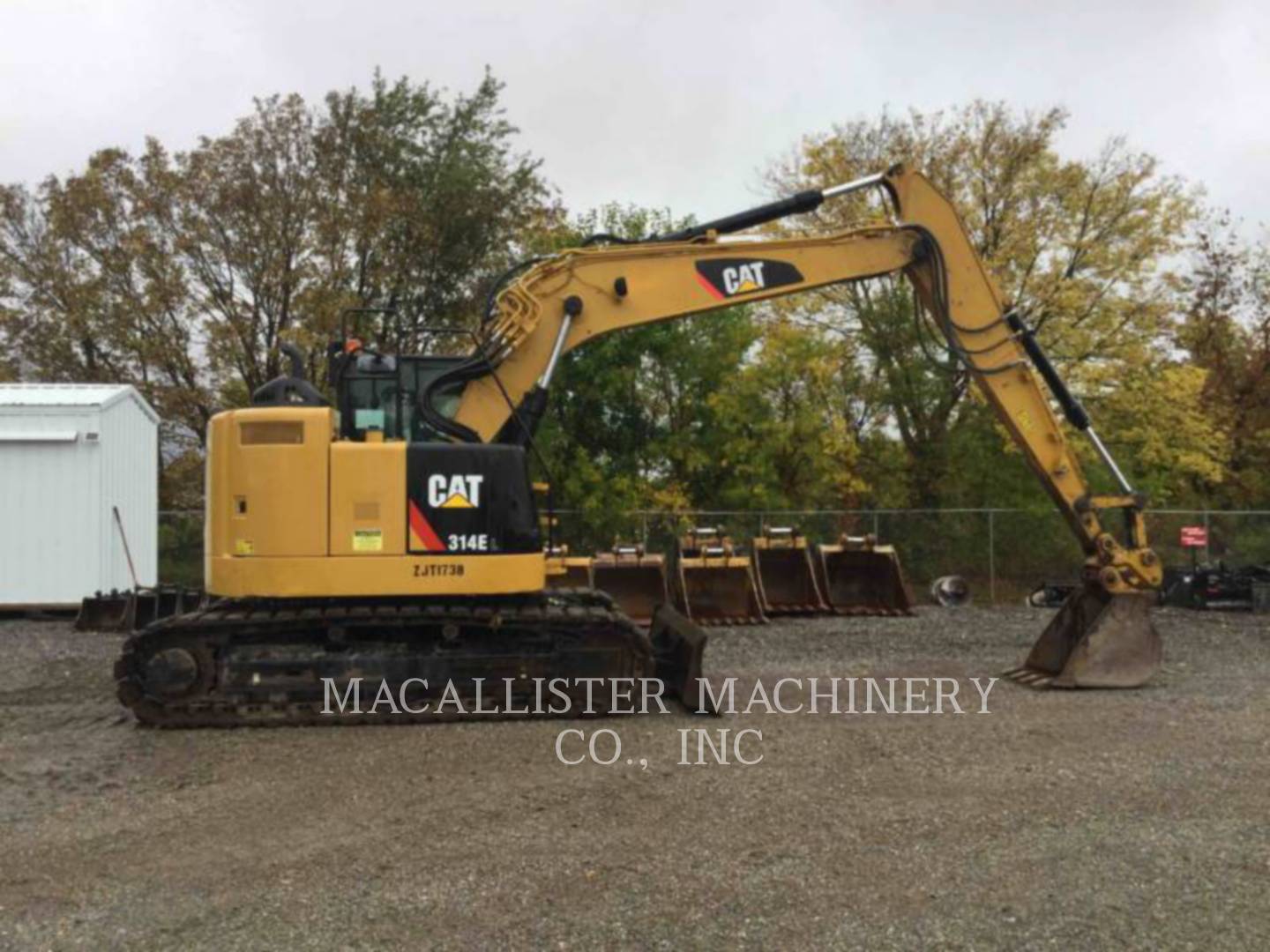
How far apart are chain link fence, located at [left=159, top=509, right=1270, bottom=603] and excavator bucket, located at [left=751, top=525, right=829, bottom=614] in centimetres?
318

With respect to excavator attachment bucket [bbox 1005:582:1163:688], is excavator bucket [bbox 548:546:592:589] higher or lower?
higher

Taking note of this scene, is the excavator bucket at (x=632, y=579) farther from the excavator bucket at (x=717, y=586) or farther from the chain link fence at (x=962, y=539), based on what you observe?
the chain link fence at (x=962, y=539)

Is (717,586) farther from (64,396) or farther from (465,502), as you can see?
(64,396)

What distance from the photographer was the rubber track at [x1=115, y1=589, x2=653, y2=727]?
805cm

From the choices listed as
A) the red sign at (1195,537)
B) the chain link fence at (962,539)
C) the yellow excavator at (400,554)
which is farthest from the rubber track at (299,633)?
the red sign at (1195,537)

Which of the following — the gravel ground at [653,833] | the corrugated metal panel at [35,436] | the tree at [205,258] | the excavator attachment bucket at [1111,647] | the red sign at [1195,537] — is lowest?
the gravel ground at [653,833]

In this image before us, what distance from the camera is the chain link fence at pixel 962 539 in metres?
19.2

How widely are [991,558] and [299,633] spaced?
45.9 ft

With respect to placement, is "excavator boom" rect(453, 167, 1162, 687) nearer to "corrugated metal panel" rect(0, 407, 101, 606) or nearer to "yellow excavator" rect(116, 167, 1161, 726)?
"yellow excavator" rect(116, 167, 1161, 726)

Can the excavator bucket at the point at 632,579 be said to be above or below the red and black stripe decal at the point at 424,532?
below

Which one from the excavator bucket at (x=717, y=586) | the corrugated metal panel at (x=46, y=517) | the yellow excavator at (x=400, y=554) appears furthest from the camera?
the corrugated metal panel at (x=46, y=517)

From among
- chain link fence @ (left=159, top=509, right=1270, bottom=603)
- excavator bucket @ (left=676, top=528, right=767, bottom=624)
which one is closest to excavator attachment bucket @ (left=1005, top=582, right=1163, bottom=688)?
excavator bucket @ (left=676, top=528, right=767, bottom=624)

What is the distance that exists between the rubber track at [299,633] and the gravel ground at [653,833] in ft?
0.68

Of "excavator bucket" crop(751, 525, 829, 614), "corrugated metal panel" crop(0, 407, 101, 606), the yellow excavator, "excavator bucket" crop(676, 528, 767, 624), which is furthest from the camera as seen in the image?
"corrugated metal panel" crop(0, 407, 101, 606)
